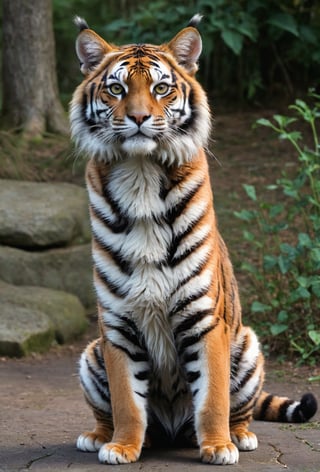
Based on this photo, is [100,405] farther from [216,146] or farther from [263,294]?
[216,146]

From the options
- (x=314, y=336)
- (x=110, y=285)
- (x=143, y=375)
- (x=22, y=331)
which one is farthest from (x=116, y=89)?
(x=22, y=331)

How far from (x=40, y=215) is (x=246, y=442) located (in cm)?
483

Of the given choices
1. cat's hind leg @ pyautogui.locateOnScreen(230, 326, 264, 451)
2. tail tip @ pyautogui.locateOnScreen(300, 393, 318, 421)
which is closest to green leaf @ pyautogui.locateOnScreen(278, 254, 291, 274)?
tail tip @ pyautogui.locateOnScreen(300, 393, 318, 421)

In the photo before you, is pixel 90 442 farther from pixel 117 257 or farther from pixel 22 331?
pixel 22 331

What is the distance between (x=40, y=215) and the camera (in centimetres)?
959

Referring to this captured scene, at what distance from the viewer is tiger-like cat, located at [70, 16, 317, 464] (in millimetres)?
4871

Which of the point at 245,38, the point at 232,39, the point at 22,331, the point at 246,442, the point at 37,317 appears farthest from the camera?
the point at 245,38

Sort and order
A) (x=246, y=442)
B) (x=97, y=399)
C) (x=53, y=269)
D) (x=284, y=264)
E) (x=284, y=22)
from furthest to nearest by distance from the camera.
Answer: (x=284, y=22) < (x=53, y=269) < (x=284, y=264) < (x=97, y=399) < (x=246, y=442)

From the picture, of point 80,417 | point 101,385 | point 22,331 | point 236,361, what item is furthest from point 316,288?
point 101,385

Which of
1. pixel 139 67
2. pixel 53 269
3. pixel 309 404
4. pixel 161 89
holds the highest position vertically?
pixel 139 67

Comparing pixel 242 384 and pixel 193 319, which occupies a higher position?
pixel 193 319

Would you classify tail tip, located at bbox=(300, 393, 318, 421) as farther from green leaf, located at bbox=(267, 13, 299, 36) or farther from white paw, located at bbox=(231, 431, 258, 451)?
green leaf, located at bbox=(267, 13, 299, 36)

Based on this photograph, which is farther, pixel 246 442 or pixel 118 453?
pixel 246 442

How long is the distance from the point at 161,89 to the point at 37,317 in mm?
3963
